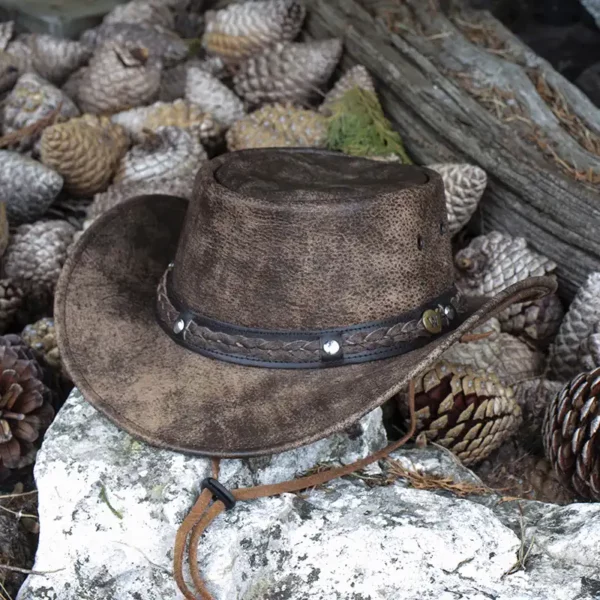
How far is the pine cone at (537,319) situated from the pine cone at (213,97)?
1.35m

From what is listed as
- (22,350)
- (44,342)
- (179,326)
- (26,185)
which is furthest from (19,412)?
(26,185)

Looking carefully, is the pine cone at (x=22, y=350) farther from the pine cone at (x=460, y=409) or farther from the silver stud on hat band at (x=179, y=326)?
the pine cone at (x=460, y=409)

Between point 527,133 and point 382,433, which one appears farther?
point 527,133

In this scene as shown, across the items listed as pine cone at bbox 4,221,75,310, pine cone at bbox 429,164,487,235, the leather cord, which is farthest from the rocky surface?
pine cone at bbox 429,164,487,235

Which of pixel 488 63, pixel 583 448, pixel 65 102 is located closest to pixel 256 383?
pixel 583 448

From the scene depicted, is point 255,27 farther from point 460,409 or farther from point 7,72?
point 460,409

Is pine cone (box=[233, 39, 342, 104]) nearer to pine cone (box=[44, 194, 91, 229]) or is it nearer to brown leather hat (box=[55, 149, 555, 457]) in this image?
pine cone (box=[44, 194, 91, 229])

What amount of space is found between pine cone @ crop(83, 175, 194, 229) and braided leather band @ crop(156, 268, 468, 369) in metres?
0.99

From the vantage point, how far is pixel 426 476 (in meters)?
1.79

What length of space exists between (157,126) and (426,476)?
175 centimetres

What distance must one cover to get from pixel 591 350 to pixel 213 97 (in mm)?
1738

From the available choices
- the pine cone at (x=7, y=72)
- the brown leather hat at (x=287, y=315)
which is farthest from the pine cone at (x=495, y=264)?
the pine cone at (x=7, y=72)

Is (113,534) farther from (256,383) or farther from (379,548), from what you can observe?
(379,548)

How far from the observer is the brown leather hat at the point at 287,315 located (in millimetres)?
1596
